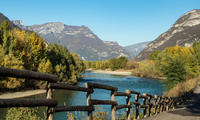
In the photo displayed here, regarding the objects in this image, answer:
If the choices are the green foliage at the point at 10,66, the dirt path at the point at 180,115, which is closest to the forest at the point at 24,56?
the green foliage at the point at 10,66

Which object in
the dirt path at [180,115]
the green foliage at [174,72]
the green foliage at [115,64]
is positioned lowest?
the dirt path at [180,115]

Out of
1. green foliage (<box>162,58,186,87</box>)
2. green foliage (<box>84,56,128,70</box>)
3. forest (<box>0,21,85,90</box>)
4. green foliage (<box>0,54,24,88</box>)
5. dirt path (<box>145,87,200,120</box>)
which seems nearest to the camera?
dirt path (<box>145,87,200,120</box>)

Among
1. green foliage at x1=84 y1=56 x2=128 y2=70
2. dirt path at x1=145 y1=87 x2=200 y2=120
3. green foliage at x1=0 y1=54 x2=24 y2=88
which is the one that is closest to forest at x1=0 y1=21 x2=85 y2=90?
green foliage at x1=0 y1=54 x2=24 y2=88

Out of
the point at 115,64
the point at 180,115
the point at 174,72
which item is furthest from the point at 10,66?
the point at 115,64

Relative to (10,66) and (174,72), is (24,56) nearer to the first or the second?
(10,66)

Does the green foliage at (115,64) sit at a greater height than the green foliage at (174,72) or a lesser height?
→ greater

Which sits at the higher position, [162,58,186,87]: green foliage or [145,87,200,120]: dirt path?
[162,58,186,87]: green foliage

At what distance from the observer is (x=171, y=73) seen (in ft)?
116

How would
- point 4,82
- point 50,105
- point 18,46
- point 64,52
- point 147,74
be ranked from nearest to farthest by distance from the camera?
point 50,105 → point 4,82 → point 18,46 → point 64,52 → point 147,74

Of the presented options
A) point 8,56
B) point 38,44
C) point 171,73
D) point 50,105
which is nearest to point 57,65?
point 38,44

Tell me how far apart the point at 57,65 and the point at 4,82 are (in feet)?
59.5

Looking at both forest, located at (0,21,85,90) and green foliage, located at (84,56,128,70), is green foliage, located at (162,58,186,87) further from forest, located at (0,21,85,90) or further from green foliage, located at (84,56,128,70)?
green foliage, located at (84,56,128,70)

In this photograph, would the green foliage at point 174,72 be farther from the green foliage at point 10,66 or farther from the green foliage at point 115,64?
the green foliage at point 115,64

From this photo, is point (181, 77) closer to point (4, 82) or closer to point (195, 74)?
point (195, 74)
